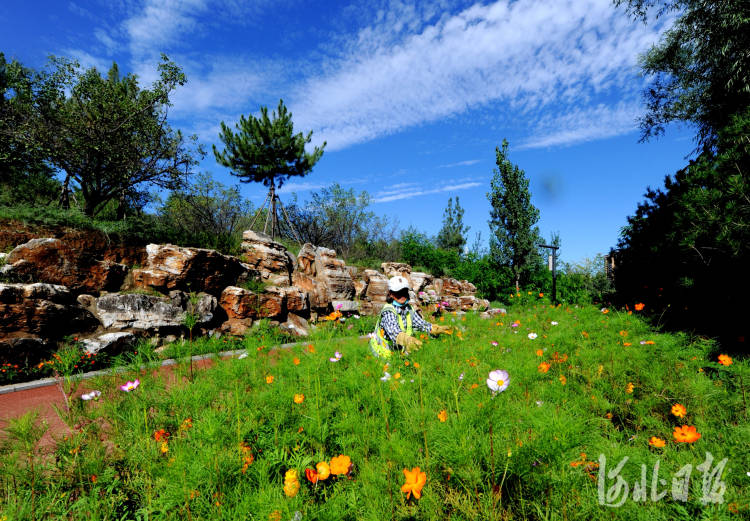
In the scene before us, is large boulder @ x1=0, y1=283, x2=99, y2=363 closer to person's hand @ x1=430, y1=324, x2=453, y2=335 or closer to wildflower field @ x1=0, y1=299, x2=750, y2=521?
wildflower field @ x1=0, y1=299, x2=750, y2=521

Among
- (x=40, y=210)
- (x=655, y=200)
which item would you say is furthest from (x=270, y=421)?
(x=655, y=200)

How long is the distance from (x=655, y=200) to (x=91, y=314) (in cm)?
1076

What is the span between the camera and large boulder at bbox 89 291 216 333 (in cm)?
579

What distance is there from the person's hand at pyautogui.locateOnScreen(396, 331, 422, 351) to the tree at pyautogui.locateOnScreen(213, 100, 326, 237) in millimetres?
13740

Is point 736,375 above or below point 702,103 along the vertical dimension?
below

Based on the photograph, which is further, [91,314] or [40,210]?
[40,210]

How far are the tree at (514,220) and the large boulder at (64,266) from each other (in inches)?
531

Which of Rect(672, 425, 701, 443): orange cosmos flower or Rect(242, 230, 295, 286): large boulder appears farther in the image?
Rect(242, 230, 295, 286): large boulder

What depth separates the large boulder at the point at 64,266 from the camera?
5.48 metres

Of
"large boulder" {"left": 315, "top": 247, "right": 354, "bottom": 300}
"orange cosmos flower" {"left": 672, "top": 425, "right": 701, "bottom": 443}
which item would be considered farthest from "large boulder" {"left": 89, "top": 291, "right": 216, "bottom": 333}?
"orange cosmos flower" {"left": 672, "top": 425, "right": 701, "bottom": 443}

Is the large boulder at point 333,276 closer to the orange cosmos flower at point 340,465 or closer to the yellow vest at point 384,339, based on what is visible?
the yellow vest at point 384,339

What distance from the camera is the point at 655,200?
667 cm

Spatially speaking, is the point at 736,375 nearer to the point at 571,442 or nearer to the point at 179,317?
the point at 571,442

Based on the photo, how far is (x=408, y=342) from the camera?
3.75 meters
